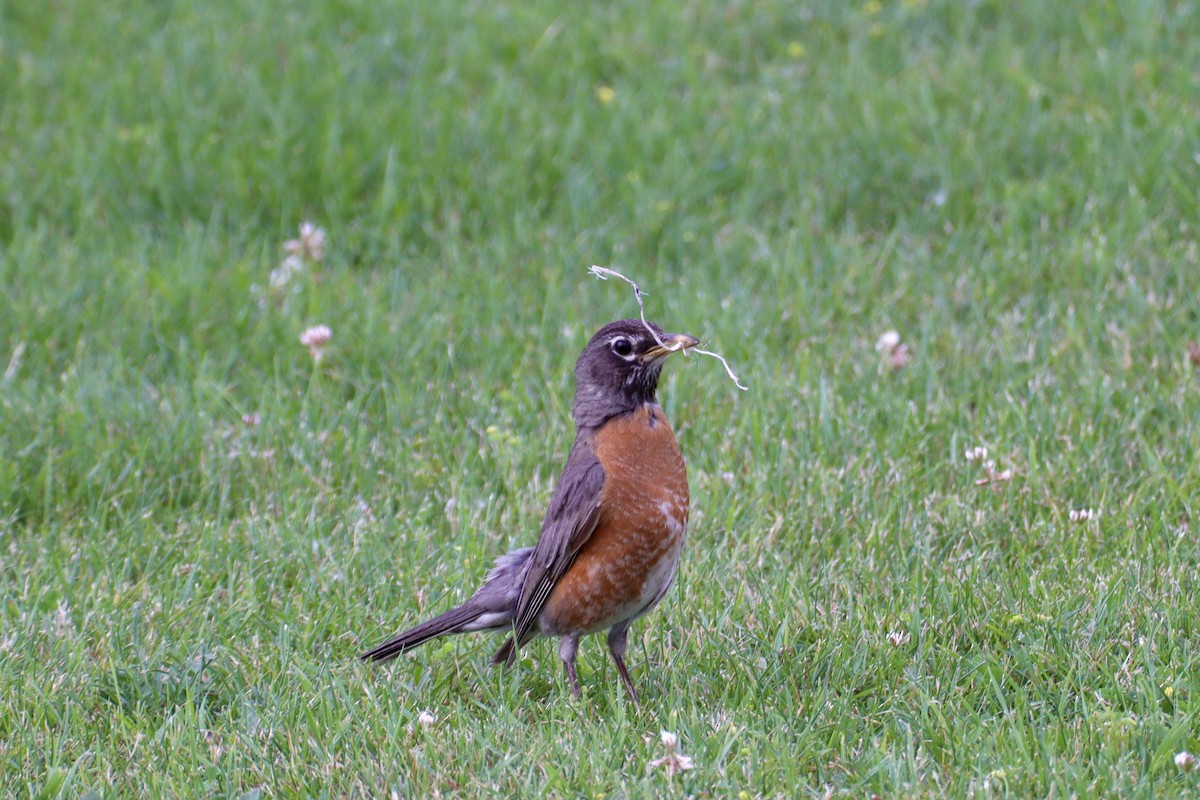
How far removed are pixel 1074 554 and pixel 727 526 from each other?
1.05 metres

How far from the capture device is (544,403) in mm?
5590

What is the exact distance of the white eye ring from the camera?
3.96 meters

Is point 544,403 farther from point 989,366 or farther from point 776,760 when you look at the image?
point 776,760

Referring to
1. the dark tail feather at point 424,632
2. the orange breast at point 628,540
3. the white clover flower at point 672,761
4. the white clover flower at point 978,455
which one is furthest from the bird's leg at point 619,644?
the white clover flower at point 978,455

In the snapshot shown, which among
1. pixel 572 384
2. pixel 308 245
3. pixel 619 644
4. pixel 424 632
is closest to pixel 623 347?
pixel 619 644

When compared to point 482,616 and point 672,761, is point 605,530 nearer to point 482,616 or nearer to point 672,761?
point 482,616

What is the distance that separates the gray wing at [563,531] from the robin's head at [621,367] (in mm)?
119

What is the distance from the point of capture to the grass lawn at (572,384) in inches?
144

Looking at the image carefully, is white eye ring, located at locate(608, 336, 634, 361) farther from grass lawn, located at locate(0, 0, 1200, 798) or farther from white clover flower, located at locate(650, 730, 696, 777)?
white clover flower, located at locate(650, 730, 696, 777)

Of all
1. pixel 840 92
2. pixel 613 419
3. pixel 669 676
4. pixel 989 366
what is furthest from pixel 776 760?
pixel 840 92

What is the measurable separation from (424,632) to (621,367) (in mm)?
863

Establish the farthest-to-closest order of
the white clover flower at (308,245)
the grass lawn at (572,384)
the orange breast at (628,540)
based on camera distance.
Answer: the white clover flower at (308,245)
the orange breast at (628,540)
the grass lawn at (572,384)

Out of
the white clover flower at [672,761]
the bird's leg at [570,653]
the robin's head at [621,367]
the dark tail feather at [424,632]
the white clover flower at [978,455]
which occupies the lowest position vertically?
Result: the bird's leg at [570,653]

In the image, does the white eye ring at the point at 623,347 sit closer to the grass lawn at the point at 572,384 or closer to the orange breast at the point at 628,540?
the orange breast at the point at 628,540
